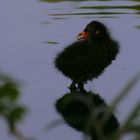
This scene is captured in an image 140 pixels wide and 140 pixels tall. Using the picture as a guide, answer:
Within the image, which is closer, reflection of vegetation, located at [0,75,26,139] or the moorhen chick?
reflection of vegetation, located at [0,75,26,139]

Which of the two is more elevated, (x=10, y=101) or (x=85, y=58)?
(x=10, y=101)

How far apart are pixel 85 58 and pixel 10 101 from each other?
3.67m

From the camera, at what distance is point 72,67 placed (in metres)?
5.21

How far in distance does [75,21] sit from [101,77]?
1.77 metres

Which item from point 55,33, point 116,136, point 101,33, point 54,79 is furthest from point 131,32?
point 116,136

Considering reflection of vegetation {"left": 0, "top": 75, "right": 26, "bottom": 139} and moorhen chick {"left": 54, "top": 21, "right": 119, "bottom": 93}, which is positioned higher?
reflection of vegetation {"left": 0, "top": 75, "right": 26, "bottom": 139}

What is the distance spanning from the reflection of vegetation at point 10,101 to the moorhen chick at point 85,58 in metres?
3.46

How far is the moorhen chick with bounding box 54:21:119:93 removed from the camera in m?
5.15

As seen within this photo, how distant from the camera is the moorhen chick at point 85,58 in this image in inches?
203

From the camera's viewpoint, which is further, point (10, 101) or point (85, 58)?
point (85, 58)

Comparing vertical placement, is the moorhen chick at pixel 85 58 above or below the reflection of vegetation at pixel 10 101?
below

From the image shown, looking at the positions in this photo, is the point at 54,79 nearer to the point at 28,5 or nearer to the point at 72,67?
the point at 72,67

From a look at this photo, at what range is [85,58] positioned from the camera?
5.22 meters

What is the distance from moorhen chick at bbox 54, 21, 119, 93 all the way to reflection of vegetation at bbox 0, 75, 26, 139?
3.46 m
